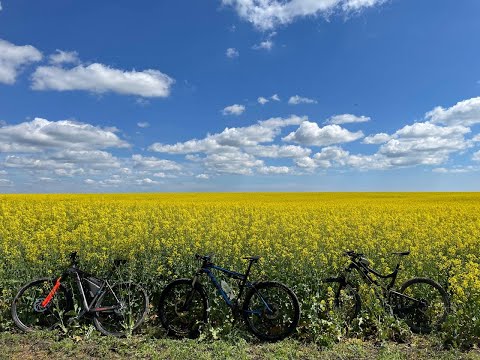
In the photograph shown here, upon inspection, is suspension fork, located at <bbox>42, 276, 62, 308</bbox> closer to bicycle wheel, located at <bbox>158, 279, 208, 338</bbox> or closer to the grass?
the grass

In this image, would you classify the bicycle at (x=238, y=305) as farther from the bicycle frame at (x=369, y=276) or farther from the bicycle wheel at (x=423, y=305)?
the bicycle wheel at (x=423, y=305)

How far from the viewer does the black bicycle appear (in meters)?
6.64

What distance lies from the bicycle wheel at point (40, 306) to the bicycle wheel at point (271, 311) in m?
3.30

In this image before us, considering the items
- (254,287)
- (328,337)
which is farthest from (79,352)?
(328,337)

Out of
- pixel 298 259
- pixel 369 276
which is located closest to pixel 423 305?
pixel 369 276

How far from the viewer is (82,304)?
23.5 ft

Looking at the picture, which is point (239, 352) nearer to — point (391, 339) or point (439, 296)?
point (391, 339)

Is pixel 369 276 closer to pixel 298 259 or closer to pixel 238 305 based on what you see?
pixel 298 259

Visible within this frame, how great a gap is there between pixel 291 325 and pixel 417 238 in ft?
18.6

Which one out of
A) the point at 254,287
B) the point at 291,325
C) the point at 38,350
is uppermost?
the point at 254,287

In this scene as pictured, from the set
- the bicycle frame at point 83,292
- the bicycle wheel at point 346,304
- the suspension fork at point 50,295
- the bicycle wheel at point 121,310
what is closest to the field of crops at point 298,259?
the bicycle wheel at point 346,304

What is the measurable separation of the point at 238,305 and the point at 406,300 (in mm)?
2993

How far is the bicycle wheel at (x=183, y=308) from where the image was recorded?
262 inches

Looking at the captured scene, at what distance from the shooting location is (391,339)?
6.50 m
